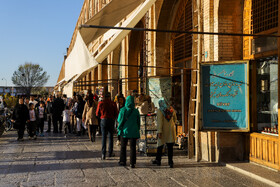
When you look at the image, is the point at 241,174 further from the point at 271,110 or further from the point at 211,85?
the point at 211,85

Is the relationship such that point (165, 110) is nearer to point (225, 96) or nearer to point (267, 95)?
point (225, 96)

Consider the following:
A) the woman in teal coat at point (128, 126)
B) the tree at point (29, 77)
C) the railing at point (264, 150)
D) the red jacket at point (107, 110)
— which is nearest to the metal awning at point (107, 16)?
the red jacket at point (107, 110)

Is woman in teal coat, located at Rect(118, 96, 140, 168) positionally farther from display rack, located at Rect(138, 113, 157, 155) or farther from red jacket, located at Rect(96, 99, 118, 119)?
display rack, located at Rect(138, 113, 157, 155)

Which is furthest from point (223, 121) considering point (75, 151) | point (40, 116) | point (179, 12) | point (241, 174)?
point (40, 116)

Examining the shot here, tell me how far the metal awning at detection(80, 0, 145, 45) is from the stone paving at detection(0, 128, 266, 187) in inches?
117

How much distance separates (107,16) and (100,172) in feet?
12.8

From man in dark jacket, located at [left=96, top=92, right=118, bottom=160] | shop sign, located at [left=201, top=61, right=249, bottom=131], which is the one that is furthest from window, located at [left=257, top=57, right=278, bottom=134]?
man in dark jacket, located at [left=96, top=92, right=118, bottom=160]

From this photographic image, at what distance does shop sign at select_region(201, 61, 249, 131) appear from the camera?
8.74 m

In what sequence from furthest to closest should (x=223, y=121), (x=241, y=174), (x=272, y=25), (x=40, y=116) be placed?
(x=40, y=116) < (x=223, y=121) < (x=272, y=25) < (x=241, y=174)

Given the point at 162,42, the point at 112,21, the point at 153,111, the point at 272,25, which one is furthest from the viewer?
the point at 162,42

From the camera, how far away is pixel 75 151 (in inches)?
450

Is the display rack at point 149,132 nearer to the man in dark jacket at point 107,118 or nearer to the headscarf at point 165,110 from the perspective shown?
the man in dark jacket at point 107,118

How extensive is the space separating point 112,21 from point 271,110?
4.42 m

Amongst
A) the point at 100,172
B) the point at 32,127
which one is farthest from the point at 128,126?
the point at 32,127
